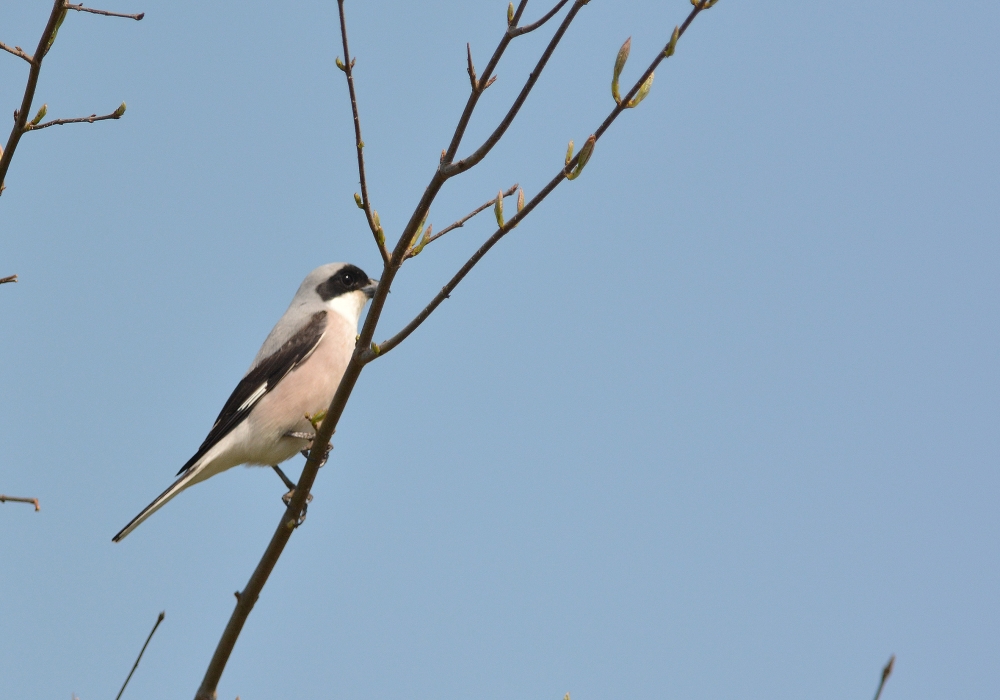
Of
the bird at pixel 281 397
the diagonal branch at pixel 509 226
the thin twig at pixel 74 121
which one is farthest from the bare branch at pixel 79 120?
the bird at pixel 281 397

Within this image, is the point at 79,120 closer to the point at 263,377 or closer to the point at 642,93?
the point at 642,93

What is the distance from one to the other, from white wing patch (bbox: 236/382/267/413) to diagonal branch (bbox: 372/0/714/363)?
2.93m

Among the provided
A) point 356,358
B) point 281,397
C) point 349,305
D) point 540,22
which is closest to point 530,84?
point 540,22

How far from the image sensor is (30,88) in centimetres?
288

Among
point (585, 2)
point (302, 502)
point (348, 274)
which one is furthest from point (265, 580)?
point (348, 274)

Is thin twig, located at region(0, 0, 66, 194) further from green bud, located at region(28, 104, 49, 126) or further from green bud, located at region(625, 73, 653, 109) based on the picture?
green bud, located at region(625, 73, 653, 109)

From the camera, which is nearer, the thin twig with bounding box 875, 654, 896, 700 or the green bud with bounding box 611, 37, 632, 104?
the thin twig with bounding box 875, 654, 896, 700

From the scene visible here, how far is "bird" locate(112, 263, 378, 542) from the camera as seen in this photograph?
18.8 feet

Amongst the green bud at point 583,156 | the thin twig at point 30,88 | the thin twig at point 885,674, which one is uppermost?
the green bud at point 583,156

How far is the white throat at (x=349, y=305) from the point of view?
656 centimetres

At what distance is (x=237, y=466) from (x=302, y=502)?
8.32 feet

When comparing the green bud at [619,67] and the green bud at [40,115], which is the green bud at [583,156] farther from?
the green bud at [40,115]

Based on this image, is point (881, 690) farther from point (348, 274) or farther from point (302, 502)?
point (348, 274)

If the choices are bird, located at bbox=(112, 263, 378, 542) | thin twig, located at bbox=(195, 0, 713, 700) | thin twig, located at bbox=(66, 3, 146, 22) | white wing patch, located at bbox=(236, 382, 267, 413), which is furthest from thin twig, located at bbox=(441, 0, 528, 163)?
white wing patch, located at bbox=(236, 382, 267, 413)
